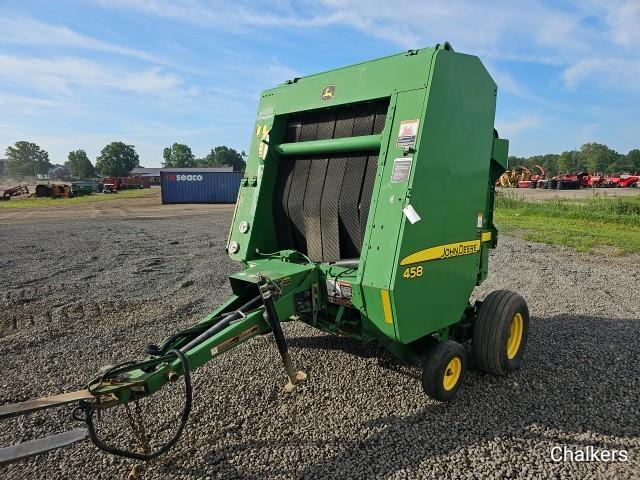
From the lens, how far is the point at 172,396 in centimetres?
360

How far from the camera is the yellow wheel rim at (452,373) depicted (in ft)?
11.1

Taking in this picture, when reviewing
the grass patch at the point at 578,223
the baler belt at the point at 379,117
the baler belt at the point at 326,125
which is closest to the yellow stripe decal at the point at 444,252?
the baler belt at the point at 379,117

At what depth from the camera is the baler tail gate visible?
7.22ft

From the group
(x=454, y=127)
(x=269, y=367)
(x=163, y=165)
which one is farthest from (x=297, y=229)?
(x=163, y=165)

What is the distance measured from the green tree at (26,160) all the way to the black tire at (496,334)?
527ft

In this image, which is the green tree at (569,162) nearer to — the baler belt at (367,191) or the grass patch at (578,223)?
the grass patch at (578,223)

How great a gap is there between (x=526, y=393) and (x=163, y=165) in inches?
4648

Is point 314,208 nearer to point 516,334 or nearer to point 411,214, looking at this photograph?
point 411,214

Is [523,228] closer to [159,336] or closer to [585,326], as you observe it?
[585,326]

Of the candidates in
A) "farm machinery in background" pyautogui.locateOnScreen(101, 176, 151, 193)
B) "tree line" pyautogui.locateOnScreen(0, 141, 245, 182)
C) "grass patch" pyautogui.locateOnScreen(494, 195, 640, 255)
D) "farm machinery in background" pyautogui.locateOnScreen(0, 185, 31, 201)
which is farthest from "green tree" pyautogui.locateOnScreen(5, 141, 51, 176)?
"grass patch" pyautogui.locateOnScreen(494, 195, 640, 255)

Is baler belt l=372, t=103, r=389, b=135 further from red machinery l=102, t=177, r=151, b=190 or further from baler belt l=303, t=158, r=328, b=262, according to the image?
red machinery l=102, t=177, r=151, b=190

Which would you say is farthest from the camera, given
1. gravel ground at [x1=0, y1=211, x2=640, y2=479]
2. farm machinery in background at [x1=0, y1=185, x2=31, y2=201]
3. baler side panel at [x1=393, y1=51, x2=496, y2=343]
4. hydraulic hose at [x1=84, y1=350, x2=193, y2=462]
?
farm machinery in background at [x1=0, y1=185, x2=31, y2=201]

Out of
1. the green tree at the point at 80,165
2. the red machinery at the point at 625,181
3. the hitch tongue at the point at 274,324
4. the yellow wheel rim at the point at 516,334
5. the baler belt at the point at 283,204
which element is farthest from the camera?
the green tree at the point at 80,165

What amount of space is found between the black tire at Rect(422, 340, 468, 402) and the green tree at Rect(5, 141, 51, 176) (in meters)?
161
